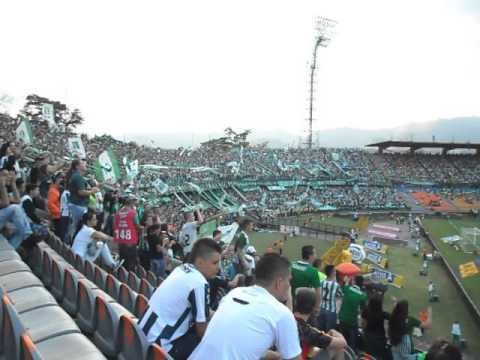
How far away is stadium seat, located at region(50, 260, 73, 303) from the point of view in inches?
186

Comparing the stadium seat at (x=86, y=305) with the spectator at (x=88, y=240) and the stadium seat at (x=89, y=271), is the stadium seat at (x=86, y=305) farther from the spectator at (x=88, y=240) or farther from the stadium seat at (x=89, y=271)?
the spectator at (x=88, y=240)

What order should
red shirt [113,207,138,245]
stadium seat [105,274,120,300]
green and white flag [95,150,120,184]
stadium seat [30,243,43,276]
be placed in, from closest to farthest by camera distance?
stadium seat [105,274,120,300] < stadium seat [30,243,43,276] < red shirt [113,207,138,245] < green and white flag [95,150,120,184]

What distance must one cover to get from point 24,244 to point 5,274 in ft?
5.59

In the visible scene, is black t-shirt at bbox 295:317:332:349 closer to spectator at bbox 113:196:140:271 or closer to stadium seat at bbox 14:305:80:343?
stadium seat at bbox 14:305:80:343

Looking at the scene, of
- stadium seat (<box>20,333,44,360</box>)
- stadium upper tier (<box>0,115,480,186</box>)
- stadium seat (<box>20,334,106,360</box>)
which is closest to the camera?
stadium seat (<box>20,333,44,360</box>)

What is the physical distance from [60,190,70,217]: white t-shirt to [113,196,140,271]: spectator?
1285mm

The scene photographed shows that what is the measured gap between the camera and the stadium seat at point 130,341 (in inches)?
114

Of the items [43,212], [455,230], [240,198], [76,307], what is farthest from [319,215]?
[76,307]

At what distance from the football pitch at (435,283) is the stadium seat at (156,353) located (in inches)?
514

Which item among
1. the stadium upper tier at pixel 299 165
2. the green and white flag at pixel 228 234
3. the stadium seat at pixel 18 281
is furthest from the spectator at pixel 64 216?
the stadium upper tier at pixel 299 165

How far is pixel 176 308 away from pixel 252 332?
0.91m

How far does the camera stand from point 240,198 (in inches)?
1764

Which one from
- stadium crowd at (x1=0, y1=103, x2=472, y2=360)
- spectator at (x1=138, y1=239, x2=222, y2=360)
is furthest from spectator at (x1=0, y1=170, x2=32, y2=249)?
spectator at (x1=138, y1=239, x2=222, y2=360)

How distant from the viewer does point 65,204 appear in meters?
7.52
